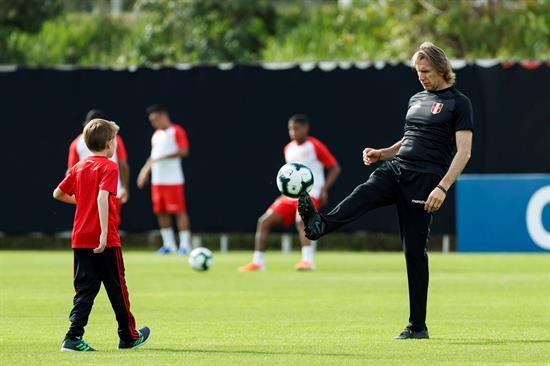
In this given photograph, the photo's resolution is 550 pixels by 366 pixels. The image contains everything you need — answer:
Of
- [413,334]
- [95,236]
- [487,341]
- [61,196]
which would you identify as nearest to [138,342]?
[95,236]

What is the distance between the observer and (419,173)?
33.7ft

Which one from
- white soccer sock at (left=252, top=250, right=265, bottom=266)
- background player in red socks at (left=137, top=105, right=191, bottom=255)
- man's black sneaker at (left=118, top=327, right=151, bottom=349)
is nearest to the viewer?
man's black sneaker at (left=118, top=327, right=151, bottom=349)

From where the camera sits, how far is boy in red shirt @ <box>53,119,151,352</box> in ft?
31.3

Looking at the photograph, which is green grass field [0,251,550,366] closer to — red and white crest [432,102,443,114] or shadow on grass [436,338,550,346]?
shadow on grass [436,338,550,346]

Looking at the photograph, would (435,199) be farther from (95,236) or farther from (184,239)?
(184,239)

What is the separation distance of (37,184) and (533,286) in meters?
11.5

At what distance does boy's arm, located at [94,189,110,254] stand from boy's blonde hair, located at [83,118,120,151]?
1.04 feet

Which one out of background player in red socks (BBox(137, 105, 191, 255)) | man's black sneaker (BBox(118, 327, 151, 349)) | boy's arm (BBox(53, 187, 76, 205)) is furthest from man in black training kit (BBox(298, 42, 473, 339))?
background player in red socks (BBox(137, 105, 191, 255))


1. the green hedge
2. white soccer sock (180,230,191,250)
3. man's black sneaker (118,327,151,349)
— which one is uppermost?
the green hedge

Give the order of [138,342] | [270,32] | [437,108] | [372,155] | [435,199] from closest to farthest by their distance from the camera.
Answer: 1. [138,342]
2. [435,199]
3. [437,108]
4. [372,155]
5. [270,32]

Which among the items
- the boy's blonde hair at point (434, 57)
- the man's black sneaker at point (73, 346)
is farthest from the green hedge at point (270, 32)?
the man's black sneaker at point (73, 346)

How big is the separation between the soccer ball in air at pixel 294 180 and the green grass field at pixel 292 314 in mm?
1087

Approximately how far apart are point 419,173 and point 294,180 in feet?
3.35

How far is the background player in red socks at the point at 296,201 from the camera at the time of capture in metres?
18.8
